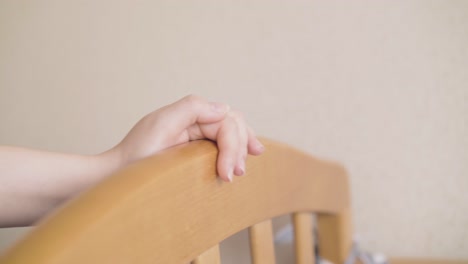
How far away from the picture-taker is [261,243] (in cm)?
52

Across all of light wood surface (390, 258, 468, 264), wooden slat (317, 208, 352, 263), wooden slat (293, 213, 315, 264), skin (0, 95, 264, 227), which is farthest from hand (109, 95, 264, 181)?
light wood surface (390, 258, 468, 264)

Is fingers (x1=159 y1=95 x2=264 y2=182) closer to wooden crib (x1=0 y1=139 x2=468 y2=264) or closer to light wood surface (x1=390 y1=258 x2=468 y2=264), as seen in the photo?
wooden crib (x1=0 y1=139 x2=468 y2=264)

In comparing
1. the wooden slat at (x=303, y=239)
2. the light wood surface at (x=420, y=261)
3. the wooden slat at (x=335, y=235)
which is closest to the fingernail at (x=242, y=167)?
the wooden slat at (x=303, y=239)

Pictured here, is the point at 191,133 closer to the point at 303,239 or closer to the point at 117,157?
the point at 117,157

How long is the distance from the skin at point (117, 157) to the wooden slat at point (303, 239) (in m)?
0.26

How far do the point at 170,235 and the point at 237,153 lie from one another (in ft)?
0.39

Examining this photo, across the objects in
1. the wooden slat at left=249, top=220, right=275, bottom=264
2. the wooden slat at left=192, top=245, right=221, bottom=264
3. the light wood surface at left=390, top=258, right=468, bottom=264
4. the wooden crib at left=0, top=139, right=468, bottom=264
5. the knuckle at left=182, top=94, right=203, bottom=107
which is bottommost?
the light wood surface at left=390, top=258, right=468, bottom=264

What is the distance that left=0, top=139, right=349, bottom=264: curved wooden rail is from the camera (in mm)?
216

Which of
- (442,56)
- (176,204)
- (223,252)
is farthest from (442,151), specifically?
(176,204)

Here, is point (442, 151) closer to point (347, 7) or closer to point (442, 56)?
point (442, 56)

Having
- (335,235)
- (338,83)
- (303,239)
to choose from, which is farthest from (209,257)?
(338,83)

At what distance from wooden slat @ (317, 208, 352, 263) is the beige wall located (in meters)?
0.12

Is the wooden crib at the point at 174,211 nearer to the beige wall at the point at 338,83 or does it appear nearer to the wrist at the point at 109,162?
the wrist at the point at 109,162

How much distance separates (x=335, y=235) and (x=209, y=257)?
1.62 feet
